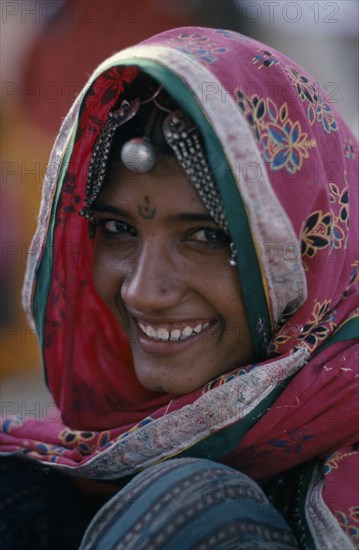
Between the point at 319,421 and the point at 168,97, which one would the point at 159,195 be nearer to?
the point at 168,97

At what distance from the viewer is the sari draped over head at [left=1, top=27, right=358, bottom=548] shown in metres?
1.52

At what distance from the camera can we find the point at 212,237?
165 centimetres

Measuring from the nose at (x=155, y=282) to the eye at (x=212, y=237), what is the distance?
0.21ft

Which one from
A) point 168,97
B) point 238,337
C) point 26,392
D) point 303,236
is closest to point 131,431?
point 238,337

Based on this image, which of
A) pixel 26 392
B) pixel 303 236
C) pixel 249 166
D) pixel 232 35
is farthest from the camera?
pixel 26 392

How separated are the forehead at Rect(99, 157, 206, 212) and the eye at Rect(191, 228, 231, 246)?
65 millimetres

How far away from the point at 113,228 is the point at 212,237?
0.83ft

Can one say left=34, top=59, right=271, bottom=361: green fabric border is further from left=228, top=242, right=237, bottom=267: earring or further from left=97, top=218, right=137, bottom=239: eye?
left=97, top=218, right=137, bottom=239: eye

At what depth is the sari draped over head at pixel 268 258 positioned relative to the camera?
152 centimetres

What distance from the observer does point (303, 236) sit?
1621 millimetres

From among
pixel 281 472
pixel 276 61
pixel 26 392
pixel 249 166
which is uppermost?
pixel 276 61

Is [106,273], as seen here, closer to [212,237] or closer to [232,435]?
[212,237]

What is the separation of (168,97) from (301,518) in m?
0.85

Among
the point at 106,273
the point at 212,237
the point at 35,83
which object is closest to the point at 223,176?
the point at 212,237
